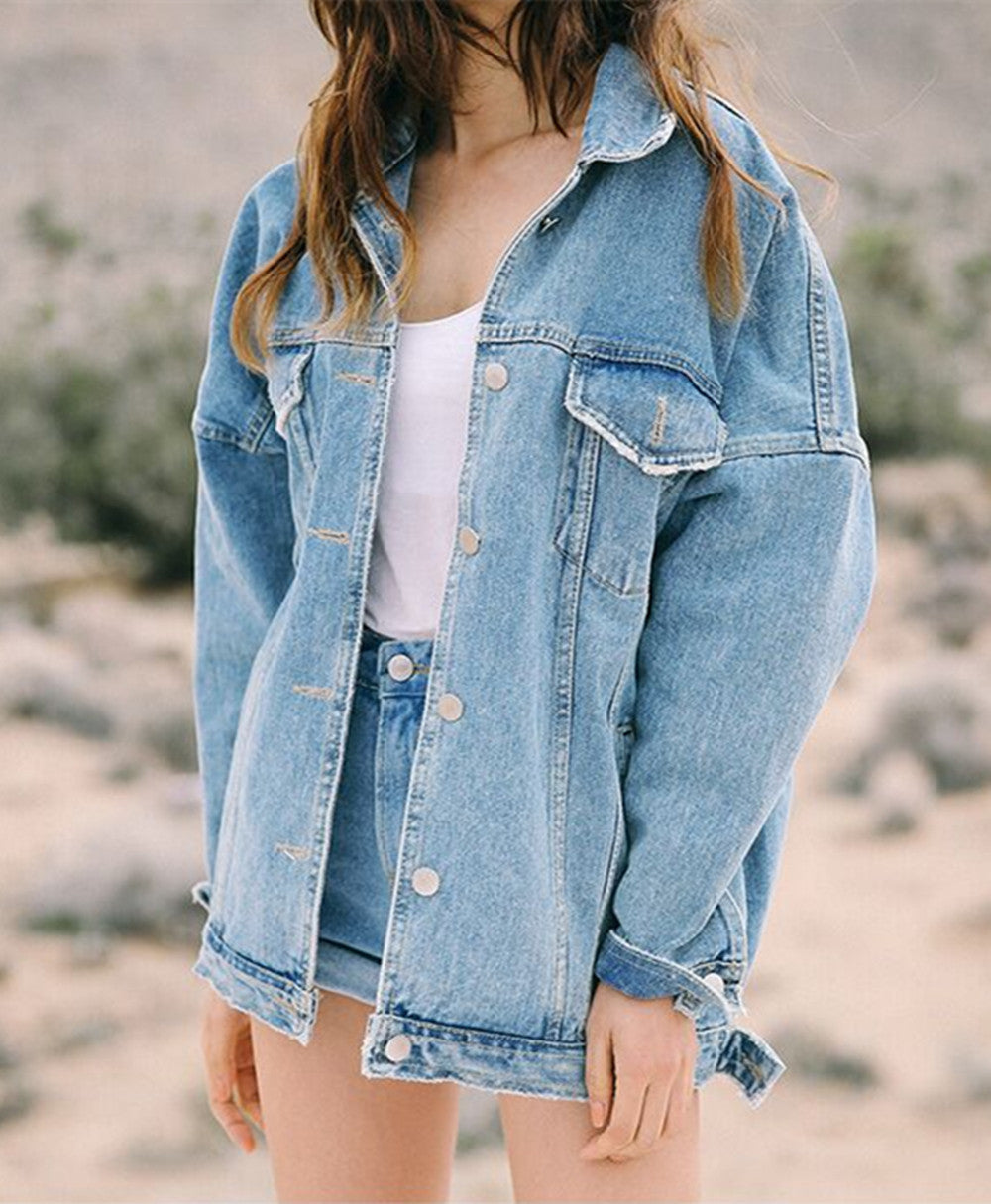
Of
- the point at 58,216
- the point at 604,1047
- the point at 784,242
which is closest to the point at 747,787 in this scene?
the point at 604,1047

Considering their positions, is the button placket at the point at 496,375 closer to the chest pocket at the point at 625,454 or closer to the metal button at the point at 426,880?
the chest pocket at the point at 625,454

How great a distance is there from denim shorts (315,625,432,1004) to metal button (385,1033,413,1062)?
0.07 meters

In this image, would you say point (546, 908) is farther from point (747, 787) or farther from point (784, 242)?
point (784, 242)

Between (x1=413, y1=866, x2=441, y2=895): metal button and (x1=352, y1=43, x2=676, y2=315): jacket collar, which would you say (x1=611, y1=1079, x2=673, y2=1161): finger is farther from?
(x1=352, y1=43, x2=676, y2=315): jacket collar

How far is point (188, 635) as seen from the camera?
20.3ft

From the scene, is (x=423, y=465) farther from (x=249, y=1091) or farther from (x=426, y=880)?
(x=249, y=1091)

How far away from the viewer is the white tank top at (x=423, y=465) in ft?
4.42

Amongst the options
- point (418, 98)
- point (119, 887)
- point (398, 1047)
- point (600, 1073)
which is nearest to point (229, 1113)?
point (398, 1047)

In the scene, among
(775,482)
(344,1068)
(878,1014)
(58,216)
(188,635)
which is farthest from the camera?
(58,216)

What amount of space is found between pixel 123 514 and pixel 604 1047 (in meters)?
5.84

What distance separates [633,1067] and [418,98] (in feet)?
2.74

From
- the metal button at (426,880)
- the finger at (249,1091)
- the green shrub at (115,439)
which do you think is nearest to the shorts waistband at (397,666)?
the metal button at (426,880)

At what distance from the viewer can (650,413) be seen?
1267 mm

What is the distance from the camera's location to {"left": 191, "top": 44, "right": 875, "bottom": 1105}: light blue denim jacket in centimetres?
126
